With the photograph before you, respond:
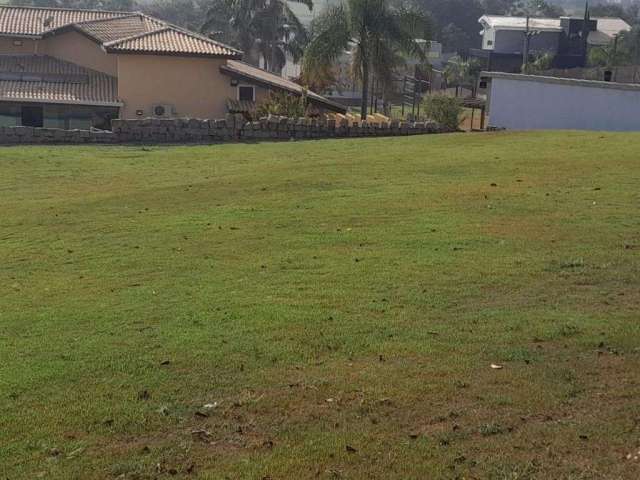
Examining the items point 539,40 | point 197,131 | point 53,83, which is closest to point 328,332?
point 197,131

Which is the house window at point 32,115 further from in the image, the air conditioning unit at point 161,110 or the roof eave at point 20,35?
the roof eave at point 20,35

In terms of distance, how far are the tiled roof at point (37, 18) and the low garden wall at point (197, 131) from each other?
720 inches

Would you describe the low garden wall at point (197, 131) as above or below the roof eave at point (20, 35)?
below

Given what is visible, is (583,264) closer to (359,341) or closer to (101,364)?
(359,341)

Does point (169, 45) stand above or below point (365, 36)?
below

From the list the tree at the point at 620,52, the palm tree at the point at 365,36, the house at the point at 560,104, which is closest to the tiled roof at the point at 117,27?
the palm tree at the point at 365,36

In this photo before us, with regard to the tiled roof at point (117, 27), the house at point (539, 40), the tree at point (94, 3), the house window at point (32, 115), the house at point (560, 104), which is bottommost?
the house window at point (32, 115)

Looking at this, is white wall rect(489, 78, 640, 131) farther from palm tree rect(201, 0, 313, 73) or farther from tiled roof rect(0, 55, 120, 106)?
palm tree rect(201, 0, 313, 73)

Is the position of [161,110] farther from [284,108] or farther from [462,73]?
[462,73]

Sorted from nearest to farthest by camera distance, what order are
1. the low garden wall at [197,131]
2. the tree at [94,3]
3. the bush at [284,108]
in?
the low garden wall at [197,131] → the bush at [284,108] → the tree at [94,3]

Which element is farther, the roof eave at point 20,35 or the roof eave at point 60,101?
the roof eave at point 20,35

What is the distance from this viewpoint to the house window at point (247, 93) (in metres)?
39.8

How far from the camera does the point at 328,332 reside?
→ 8.80 m

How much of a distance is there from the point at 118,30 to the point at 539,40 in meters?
56.2
